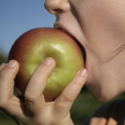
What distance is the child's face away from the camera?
0.99m

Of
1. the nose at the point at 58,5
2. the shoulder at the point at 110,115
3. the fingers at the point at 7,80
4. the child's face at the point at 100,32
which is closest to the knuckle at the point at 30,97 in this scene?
the fingers at the point at 7,80

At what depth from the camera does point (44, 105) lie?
1032 mm

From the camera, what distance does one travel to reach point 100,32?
1031 millimetres

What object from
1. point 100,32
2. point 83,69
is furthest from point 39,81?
point 100,32

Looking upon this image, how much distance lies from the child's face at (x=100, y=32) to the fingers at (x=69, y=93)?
13 centimetres

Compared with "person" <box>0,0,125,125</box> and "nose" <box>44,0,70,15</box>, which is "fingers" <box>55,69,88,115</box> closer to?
"person" <box>0,0,125,125</box>

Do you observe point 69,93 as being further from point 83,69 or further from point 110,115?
point 110,115

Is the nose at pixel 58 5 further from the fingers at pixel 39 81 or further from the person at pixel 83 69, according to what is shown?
the fingers at pixel 39 81

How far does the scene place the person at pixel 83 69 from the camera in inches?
38.1

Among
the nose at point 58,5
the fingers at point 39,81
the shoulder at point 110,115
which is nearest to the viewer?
the fingers at point 39,81

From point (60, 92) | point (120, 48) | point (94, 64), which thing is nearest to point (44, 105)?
point (60, 92)

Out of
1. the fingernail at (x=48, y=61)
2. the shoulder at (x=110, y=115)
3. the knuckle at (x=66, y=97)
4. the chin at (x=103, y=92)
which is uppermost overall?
the fingernail at (x=48, y=61)

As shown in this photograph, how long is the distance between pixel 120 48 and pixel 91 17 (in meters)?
0.21

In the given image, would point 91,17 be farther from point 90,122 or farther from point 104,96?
point 90,122
